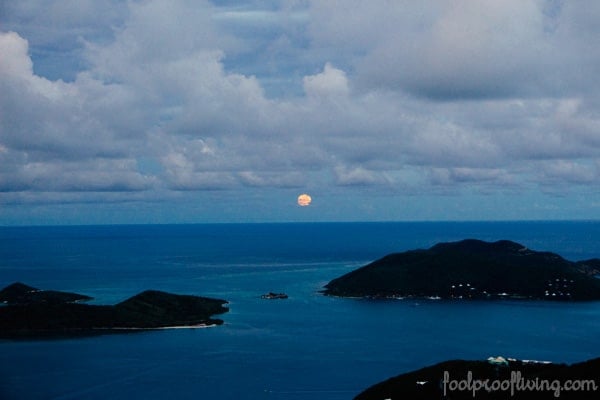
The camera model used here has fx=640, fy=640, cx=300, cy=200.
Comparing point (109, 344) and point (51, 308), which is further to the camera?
point (51, 308)

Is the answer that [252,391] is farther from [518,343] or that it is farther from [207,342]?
[518,343]

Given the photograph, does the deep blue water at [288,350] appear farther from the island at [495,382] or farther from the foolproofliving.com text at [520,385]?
the foolproofliving.com text at [520,385]

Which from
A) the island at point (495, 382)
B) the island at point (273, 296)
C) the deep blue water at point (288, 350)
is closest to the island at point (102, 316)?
the deep blue water at point (288, 350)

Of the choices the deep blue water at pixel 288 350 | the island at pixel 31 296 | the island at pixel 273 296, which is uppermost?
the island at pixel 31 296

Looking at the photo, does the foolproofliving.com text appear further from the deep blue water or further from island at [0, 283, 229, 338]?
island at [0, 283, 229, 338]

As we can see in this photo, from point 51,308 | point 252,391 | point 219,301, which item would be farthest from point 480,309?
point 51,308

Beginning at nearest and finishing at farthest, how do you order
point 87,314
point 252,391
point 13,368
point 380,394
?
point 380,394, point 252,391, point 13,368, point 87,314

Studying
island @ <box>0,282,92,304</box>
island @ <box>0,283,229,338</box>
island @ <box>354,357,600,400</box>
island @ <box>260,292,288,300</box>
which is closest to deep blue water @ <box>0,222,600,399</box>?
island @ <box>0,283,229,338</box>

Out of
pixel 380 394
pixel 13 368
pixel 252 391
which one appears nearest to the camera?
pixel 380 394
